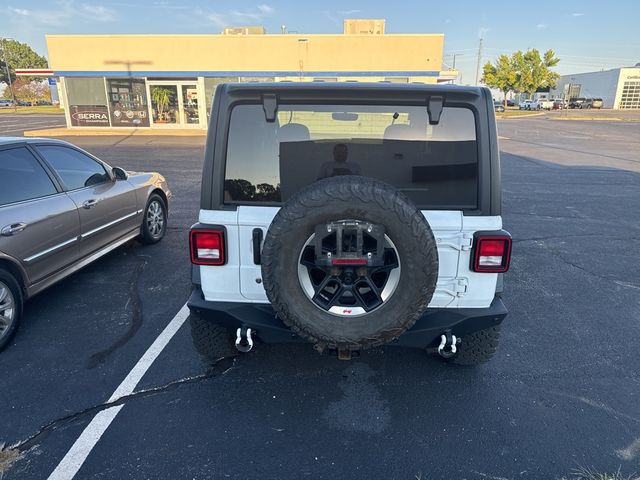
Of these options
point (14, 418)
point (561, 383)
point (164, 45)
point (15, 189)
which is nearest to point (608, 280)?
point (561, 383)

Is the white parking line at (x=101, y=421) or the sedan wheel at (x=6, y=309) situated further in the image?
the sedan wheel at (x=6, y=309)

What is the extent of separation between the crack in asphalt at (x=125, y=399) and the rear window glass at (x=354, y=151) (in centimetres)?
134

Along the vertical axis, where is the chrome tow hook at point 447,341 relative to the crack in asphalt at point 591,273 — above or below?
above

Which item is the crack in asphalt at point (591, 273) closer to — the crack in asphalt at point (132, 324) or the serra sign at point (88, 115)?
the crack in asphalt at point (132, 324)

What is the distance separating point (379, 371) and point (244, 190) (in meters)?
1.67

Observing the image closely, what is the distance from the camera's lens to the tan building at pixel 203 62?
2302 centimetres

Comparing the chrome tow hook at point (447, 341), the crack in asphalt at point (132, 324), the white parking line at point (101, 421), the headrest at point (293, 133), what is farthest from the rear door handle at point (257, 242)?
the crack in asphalt at point (132, 324)

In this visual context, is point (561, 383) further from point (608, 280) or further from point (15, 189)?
point (15, 189)

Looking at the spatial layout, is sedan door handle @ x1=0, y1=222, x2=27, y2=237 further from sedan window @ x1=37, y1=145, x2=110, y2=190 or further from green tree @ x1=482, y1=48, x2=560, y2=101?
green tree @ x1=482, y1=48, x2=560, y2=101

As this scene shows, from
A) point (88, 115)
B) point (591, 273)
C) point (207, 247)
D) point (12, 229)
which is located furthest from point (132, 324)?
point (88, 115)

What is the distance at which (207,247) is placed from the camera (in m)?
2.64

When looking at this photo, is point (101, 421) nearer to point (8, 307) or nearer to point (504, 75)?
point (8, 307)

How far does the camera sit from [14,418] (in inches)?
106

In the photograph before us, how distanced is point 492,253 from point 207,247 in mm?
1707
